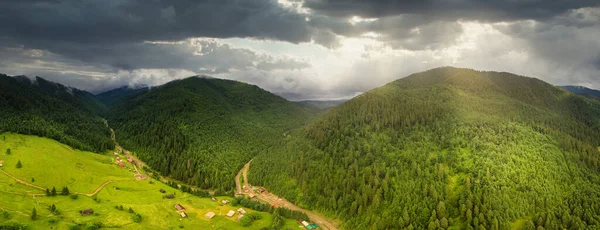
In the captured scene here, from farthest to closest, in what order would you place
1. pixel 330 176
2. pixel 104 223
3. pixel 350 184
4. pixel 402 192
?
pixel 330 176
pixel 350 184
pixel 402 192
pixel 104 223

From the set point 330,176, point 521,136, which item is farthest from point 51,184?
point 521,136

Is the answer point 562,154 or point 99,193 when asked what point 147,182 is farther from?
point 562,154

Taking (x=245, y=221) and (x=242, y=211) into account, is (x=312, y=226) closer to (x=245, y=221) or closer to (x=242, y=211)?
(x=245, y=221)

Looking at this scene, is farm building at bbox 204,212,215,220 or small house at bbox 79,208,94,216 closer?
small house at bbox 79,208,94,216

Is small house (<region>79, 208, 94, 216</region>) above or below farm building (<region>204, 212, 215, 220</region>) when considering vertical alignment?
above

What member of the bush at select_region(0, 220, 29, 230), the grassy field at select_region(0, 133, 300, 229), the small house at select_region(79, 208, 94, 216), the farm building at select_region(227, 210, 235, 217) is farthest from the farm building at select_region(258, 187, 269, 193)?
the bush at select_region(0, 220, 29, 230)

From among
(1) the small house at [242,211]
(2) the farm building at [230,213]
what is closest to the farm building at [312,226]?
(1) the small house at [242,211]

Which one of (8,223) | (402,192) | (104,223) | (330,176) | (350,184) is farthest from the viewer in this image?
(330,176)

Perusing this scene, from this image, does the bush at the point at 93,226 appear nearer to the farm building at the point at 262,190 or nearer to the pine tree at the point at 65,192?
the pine tree at the point at 65,192

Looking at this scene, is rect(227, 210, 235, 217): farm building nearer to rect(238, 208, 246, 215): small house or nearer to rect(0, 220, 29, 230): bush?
rect(238, 208, 246, 215): small house
